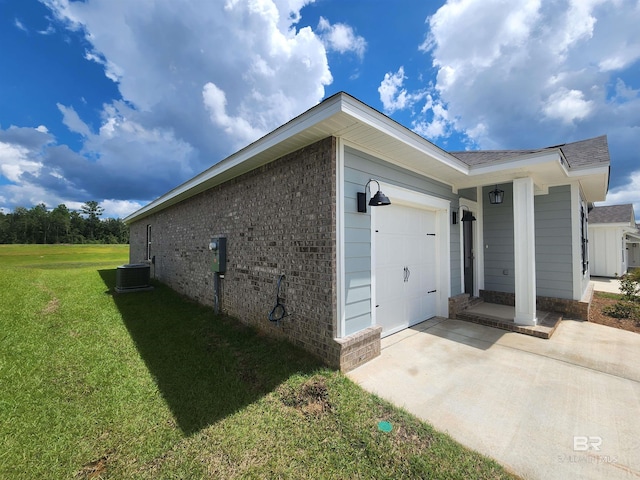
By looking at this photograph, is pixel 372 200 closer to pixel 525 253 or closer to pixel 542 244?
pixel 525 253

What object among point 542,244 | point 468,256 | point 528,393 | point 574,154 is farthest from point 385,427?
point 574,154

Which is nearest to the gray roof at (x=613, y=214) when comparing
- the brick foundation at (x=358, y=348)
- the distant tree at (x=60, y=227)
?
the brick foundation at (x=358, y=348)

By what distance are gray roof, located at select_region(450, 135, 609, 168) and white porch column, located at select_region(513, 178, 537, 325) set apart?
2.01ft

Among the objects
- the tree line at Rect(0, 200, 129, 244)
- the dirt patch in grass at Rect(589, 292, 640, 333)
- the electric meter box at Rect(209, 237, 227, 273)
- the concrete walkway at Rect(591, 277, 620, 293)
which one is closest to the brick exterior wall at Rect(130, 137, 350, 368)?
the electric meter box at Rect(209, 237, 227, 273)

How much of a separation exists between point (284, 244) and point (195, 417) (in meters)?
2.26

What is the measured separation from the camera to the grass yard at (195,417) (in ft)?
6.03

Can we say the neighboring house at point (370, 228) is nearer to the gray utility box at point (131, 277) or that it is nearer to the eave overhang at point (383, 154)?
the eave overhang at point (383, 154)

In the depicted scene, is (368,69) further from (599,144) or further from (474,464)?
(474,464)

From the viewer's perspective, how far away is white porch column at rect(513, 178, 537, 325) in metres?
4.44

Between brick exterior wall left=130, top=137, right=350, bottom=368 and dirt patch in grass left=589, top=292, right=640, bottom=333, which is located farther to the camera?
dirt patch in grass left=589, top=292, right=640, bottom=333

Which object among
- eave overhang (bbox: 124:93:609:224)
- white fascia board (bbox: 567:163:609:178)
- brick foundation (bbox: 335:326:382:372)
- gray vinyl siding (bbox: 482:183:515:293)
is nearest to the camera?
eave overhang (bbox: 124:93:609:224)

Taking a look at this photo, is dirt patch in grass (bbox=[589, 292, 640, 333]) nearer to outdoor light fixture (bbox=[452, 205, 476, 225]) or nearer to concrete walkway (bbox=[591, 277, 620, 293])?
outdoor light fixture (bbox=[452, 205, 476, 225])

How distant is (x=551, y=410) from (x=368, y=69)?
669cm

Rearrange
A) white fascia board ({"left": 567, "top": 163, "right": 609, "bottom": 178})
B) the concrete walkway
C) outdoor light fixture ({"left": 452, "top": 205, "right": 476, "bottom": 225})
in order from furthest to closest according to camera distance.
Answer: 1. the concrete walkway
2. outdoor light fixture ({"left": 452, "top": 205, "right": 476, "bottom": 225})
3. white fascia board ({"left": 567, "top": 163, "right": 609, "bottom": 178})
